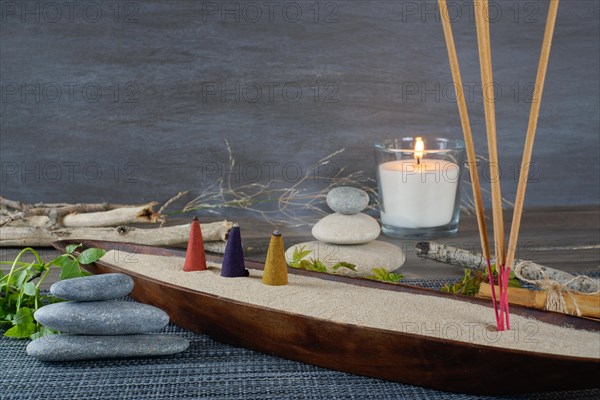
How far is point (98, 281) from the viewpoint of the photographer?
0.90 metres

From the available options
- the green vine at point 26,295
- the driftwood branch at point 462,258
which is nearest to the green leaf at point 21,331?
the green vine at point 26,295

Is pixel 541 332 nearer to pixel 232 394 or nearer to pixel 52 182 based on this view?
pixel 232 394

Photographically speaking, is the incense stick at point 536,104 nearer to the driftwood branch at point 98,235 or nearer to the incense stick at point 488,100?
the incense stick at point 488,100

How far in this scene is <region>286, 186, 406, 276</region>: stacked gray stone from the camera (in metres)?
1.22

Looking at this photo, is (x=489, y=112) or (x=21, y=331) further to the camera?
(x=21, y=331)

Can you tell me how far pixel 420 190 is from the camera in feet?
4.62

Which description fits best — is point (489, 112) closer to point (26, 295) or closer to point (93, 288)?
point (93, 288)

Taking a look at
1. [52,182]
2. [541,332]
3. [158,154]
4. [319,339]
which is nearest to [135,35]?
[158,154]

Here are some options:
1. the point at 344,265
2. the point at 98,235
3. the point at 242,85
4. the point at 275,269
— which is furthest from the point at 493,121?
the point at 242,85

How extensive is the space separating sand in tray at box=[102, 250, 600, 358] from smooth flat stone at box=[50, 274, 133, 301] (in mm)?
84

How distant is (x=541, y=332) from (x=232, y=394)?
0.33m

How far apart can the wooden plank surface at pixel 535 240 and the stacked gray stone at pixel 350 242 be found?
5cm

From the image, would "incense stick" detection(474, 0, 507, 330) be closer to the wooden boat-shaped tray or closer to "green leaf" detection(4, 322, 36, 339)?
the wooden boat-shaped tray

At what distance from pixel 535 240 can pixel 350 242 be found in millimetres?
395
